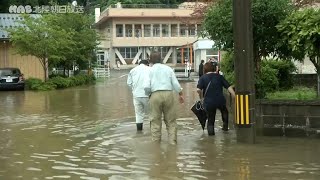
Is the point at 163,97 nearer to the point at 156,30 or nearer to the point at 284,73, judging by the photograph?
the point at 284,73

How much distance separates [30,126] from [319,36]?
292 inches

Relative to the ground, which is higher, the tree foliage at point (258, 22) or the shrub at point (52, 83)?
the tree foliage at point (258, 22)

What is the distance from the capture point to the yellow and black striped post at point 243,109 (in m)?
9.84

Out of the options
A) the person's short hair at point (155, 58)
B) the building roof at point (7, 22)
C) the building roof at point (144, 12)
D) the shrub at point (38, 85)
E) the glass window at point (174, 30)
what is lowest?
the shrub at point (38, 85)

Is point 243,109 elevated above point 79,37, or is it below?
below

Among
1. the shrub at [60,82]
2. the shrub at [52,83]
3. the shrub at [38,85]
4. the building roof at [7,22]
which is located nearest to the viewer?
the shrub at [38,85]

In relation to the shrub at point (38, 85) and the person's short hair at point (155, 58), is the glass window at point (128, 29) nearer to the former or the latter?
the shrub at point (38, 85)

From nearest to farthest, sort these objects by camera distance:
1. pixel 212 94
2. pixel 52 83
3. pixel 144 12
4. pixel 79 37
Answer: pixel 212 94 → pixel 52 83 → pixel 79 37 → pixel 144 12

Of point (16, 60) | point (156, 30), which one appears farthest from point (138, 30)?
point (16, 60)

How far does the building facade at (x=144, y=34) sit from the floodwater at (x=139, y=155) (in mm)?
56450

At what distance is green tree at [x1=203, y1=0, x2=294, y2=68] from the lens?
1191cm

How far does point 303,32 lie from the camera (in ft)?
34.8

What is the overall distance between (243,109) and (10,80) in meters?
23.9

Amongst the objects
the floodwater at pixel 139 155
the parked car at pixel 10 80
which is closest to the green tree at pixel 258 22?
the floodwater at pixel 139 155
